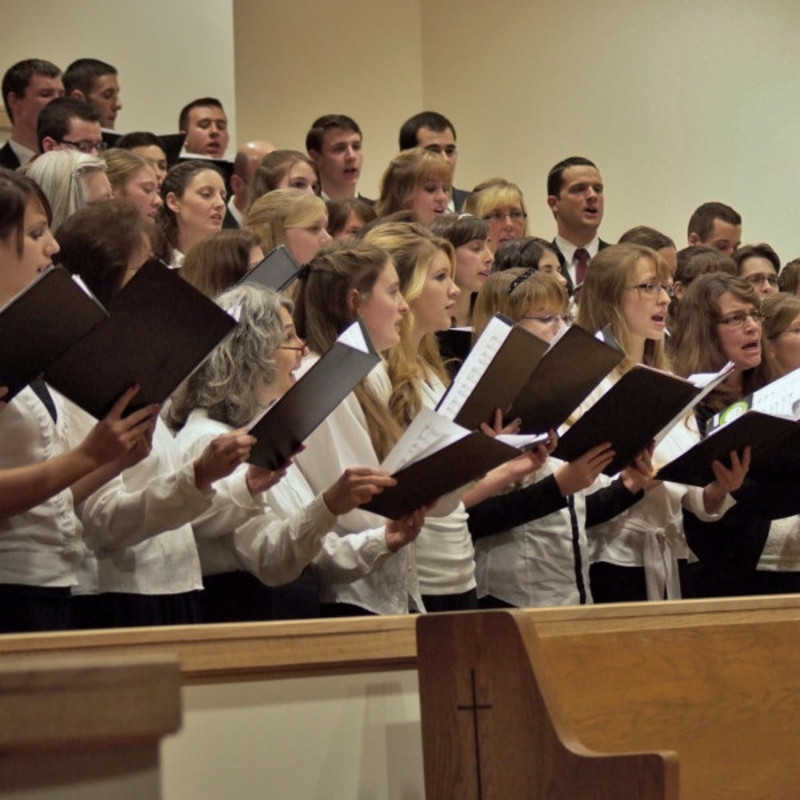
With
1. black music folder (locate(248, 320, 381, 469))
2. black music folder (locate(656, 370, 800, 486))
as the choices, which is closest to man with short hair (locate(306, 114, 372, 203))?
black music folder (locate(656, 370, 800, 486))

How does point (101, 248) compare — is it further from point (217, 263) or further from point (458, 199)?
point (458, 199)

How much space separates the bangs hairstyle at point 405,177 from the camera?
534 centimetres

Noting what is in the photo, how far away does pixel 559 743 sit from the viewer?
2139 millimetres

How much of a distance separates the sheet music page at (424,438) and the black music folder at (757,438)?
3.00 feet

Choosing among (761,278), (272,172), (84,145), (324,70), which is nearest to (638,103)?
(324,70)

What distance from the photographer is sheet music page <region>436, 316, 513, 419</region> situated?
303 cm

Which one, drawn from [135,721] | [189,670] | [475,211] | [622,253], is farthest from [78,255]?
[475,211]

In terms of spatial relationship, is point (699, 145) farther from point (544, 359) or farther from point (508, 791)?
point (508, 791)

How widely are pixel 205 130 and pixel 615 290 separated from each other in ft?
9.26

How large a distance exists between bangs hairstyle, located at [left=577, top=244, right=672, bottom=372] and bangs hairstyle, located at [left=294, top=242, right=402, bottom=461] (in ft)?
3.04

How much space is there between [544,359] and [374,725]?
102 cm

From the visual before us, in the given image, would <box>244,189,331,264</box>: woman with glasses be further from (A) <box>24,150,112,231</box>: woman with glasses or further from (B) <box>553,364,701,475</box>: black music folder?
(B) <box>553,364,701,475</box>: black music folder

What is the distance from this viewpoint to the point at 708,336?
450 cm

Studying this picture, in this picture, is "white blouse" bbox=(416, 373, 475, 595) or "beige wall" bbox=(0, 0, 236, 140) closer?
"white blouse" bbox=(416, 373, 475, 595)
